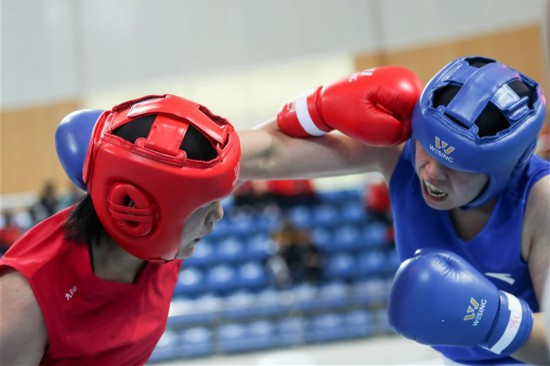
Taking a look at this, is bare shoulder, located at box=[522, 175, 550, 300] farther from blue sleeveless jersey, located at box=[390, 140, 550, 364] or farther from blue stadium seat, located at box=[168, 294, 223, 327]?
blue stadium seat, located at box=[168, 294, 223, 327]

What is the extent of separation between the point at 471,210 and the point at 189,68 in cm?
862

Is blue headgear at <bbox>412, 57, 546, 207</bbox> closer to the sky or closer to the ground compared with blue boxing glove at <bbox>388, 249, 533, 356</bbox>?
closer to the sky

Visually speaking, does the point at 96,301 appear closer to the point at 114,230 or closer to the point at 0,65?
the point at 114,230

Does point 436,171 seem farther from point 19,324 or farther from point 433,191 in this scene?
point 19,324

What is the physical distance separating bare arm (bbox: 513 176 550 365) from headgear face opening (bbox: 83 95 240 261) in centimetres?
95

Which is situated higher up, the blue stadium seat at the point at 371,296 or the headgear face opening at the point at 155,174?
the headgear face opening at the point at 155,174

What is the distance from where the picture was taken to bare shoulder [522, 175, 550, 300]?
185cm

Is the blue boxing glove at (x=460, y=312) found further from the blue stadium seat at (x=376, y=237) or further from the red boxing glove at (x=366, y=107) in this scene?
the blue stadium seat at (x=376, y=237)

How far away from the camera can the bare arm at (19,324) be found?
4.64ft

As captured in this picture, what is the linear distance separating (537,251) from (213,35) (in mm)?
8875

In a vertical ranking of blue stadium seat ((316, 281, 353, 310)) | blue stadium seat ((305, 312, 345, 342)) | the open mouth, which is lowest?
blue stadium seat ((305, 312, 345, 342))

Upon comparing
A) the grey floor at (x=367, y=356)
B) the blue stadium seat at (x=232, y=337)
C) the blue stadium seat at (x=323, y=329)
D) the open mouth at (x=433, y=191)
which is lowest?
the blue stadium seat at (x=232, y=337)

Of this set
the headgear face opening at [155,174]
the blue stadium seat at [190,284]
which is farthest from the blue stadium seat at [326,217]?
the headgear face opening at [155,174]

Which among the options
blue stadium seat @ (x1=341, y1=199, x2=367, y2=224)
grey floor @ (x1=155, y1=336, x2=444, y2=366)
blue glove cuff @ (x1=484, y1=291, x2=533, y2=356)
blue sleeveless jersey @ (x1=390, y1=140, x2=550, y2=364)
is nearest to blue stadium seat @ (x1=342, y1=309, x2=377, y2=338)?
grey floor @ (x1=155, y1=336, x2=444, y2=366)
